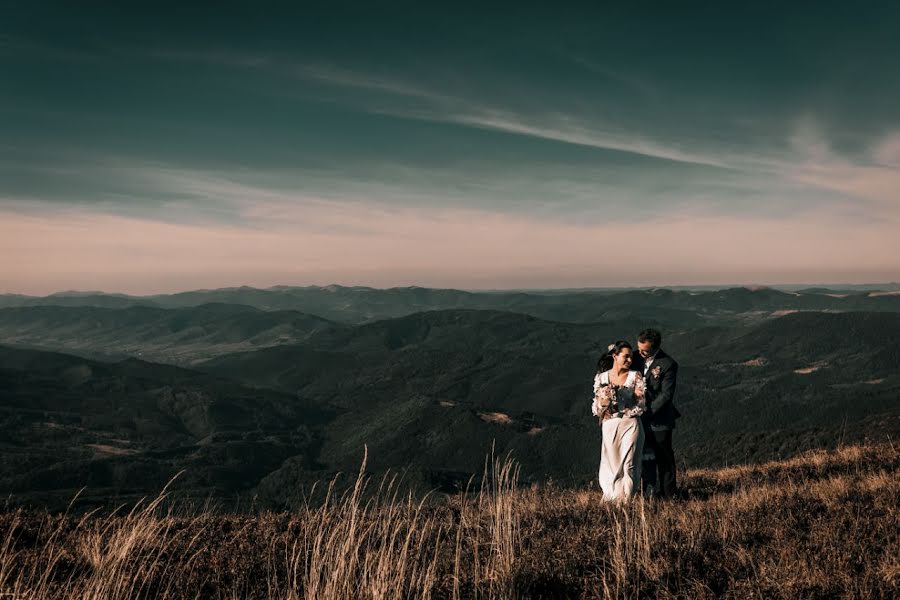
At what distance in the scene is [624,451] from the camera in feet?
25.0

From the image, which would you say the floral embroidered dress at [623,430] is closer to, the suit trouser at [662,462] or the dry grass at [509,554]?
the suit trouser at [662,462]

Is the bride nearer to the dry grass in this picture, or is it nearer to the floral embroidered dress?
the floral embroidered dress

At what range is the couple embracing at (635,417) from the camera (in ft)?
24.8

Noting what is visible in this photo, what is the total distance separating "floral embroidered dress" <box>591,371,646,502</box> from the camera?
7.54 m

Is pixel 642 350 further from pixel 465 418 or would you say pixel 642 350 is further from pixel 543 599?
pixel 465 418

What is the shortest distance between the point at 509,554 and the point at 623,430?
413 centimetres

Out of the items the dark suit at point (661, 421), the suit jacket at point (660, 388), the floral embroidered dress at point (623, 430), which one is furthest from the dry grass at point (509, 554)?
the suit jacket at point (660, 388)

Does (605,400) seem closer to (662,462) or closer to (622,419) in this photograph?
(622,419)

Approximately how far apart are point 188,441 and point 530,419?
9527 cm

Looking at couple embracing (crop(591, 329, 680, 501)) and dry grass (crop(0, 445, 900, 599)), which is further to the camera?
couple embracing (crop(591, 329, 680, 501))

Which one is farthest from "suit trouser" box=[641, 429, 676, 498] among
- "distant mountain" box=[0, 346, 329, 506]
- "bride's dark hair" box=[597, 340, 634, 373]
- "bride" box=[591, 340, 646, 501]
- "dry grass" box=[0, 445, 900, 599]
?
"distant mountain" box=[0, 346, 329, 506]

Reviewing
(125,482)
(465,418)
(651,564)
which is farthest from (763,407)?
(651,564)

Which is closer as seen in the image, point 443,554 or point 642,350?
point 443,554

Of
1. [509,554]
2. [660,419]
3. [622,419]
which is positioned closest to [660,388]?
[660,419]
